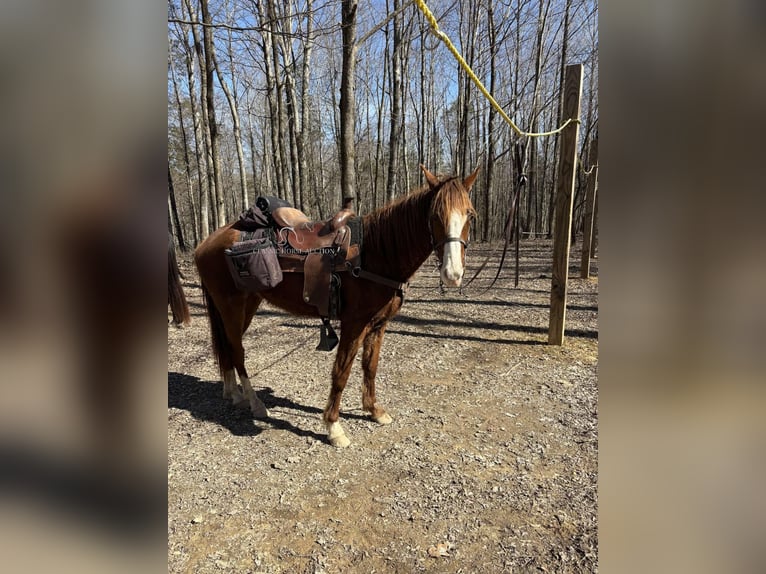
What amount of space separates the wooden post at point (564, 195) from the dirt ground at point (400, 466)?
45 centimetres

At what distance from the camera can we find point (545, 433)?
321cm

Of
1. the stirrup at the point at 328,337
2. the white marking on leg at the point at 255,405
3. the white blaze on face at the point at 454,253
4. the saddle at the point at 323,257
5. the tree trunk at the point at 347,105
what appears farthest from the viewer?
the tree trunk at the point at 347,105

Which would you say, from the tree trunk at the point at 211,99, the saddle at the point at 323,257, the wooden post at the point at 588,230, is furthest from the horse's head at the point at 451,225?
the tree trunk at the point at 211,99

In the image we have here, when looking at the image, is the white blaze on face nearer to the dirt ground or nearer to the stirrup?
the stirrup

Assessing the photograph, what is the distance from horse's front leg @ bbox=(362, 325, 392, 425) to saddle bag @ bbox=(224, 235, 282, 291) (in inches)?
36.0

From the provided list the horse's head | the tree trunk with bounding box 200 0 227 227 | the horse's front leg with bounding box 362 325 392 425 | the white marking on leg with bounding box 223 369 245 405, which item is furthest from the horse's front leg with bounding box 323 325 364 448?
the tree trunk with bounding box 200 0 227 227

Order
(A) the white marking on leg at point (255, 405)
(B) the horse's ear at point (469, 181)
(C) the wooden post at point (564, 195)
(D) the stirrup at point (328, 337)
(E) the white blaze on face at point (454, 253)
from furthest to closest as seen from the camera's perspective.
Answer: (C) the wooden post at point (564, 195) < (A) the white marking on leg at point (255, 405) < (D) the stirrup at point (328, 337) < (B) the horse's ear at point (469, 181) < (E) the white blaze on face at point (454, 253)

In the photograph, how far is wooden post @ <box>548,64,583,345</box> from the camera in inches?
170

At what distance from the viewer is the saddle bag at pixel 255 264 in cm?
310

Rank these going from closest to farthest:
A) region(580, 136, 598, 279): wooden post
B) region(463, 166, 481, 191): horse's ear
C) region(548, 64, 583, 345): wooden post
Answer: region(463, 166, 481, 191): horse's ear, region(548, 64, 583, 345): wooden post, region(580, 136, 598, 279): wooden post

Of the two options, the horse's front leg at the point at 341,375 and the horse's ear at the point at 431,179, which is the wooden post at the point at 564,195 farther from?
the horse's front leg at the point at 341,375
